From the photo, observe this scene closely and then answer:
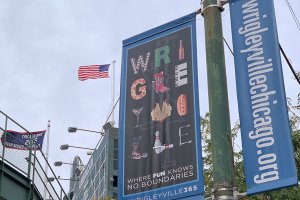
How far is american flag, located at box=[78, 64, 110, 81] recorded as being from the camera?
125 ft

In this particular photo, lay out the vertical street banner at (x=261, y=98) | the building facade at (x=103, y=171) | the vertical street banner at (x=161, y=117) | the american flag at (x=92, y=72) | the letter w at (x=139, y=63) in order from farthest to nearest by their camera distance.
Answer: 1. the building facade at (x=103, y=171)
2. the american flag at (x=92, y=72)
3. the letter w at (x=139, y=63)
4. the vertical street banner at (x=161, y=117)
5. the vertical street banner at (x=261, y=98)

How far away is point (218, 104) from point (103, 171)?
146 feet

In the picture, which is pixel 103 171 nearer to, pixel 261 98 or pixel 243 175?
pixel 243 175

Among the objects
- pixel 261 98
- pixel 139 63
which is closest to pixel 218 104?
pixel 261 98

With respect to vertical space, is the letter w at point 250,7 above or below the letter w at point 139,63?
above

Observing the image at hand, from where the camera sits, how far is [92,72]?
38938 mm

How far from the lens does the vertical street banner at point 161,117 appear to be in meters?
9.08

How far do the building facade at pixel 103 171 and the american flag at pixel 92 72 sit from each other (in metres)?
10.1

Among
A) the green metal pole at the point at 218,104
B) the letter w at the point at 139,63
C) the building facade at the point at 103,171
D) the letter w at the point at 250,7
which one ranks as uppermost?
the building facade at the point at 103,171

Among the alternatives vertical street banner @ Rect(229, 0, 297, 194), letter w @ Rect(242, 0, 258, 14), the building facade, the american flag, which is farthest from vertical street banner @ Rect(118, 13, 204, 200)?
the building facade

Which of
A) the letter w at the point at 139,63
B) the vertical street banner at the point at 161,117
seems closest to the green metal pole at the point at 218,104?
the vertical street banner at the point at 161,117

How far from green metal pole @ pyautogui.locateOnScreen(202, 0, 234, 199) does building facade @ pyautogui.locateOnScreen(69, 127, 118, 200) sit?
3641 cm

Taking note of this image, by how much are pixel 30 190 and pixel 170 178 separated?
374 inches

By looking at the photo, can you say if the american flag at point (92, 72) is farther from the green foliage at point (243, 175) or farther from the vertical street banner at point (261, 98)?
the vertical street banner at point (261, 98)
